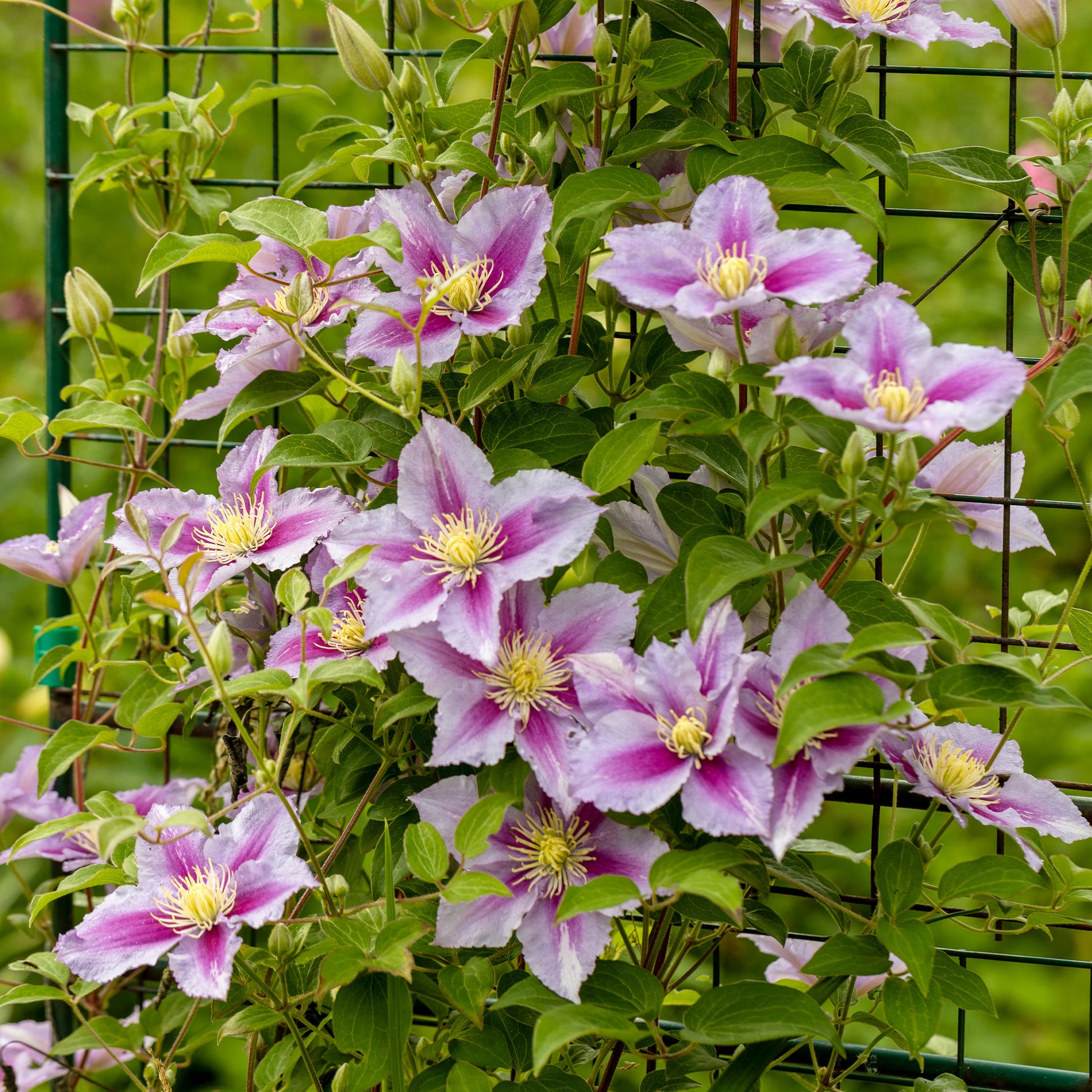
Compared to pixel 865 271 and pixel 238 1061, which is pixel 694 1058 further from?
pixel 238 1061

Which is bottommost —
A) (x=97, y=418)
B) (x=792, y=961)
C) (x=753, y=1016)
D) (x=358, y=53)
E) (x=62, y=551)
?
(x=792, y=961)

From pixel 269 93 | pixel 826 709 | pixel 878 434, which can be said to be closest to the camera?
pixel 826 709

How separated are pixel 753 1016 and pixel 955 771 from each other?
0.17 m

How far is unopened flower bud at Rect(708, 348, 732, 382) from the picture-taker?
0.58m

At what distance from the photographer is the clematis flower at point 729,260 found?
0.53 meters

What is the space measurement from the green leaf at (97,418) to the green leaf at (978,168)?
1.58 ft

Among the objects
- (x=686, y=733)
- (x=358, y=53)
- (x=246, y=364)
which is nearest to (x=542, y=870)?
(x=686, y=733)

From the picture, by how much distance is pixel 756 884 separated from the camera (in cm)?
57

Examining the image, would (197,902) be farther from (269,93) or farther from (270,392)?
(269,93)

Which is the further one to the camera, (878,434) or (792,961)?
(792,961)

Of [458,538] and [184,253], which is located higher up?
[184,253]

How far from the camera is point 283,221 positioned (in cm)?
62

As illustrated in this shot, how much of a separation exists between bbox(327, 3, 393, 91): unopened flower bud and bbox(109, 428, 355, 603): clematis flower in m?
0.20

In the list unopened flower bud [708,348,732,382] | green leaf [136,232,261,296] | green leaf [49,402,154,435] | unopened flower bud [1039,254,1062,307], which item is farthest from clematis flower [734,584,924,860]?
green leaf [49,402,154,435]
